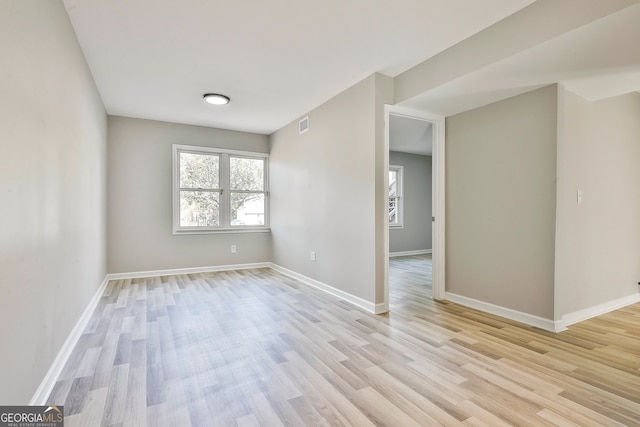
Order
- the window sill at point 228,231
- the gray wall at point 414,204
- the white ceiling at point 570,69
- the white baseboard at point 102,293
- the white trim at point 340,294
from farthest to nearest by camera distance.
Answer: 1. the gray wall at point 414,204
2. the window sill at point 228,231
3. the white trim at point 340,294
4. the white ceiling at point 570,69
5. the white baseboard at point 102,293

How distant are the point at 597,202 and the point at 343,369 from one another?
2985 millimetres

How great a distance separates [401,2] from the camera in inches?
79.2

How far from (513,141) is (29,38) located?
3.57 metres

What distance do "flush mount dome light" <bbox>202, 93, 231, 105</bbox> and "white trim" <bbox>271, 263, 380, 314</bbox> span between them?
2602mm

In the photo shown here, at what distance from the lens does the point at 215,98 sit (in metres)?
3.69

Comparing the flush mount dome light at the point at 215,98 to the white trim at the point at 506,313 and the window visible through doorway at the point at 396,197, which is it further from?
the window visible through doorway at the point at 396,197

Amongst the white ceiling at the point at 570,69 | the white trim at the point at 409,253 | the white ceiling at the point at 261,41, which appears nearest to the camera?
the white ceiling at the point at 570,69

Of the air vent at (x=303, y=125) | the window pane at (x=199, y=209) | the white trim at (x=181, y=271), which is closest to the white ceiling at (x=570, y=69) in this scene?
the air vent at (x=303, y=125)

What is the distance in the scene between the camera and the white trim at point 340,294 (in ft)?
9.97

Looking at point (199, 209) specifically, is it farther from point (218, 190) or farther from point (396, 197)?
point (396, 197)

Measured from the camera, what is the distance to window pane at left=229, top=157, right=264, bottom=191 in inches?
211

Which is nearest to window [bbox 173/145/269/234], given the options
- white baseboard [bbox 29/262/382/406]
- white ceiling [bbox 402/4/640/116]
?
white baseboard [bbox 29/262/382/406]

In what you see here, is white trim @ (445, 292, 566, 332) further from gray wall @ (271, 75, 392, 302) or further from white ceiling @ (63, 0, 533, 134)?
white ceiling @ (63, 0, 533, 134)

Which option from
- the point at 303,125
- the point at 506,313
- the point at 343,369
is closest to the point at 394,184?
the point at 303,125
